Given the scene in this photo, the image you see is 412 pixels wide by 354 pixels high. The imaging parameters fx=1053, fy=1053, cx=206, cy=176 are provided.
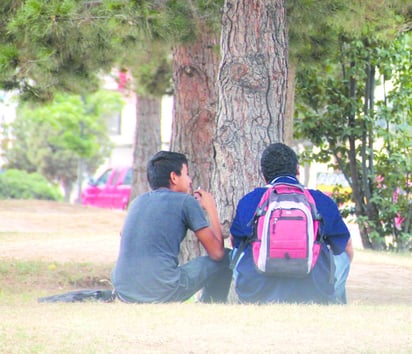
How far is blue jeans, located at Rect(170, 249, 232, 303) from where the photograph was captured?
7043 millimetres

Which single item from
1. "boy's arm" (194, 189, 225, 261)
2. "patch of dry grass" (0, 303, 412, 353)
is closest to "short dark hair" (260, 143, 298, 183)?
"boy's arm" (194, 189, 225, 261)

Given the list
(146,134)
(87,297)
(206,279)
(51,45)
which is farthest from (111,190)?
(206,279)

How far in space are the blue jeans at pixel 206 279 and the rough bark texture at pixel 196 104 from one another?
10.1ft

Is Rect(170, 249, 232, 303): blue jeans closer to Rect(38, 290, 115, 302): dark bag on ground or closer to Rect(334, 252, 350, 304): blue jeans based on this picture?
Rect(38, 290, 115, 302): dark bag on ground

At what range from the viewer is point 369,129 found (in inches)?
607

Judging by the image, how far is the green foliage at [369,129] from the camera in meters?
15.2

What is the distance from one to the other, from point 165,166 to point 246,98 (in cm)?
128

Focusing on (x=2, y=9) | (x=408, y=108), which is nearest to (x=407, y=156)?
(x=408, y=108)

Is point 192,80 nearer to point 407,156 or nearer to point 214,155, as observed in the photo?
point 214,155

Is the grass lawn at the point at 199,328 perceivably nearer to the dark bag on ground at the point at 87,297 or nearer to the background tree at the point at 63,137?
the dark bag on ground at the point at 87,297

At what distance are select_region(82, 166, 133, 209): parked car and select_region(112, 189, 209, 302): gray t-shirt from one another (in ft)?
79.1

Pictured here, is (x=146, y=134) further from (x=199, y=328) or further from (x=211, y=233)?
(x=199, y=328)

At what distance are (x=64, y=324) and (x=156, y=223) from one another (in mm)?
1219

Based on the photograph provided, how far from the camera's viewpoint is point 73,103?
36000mm
